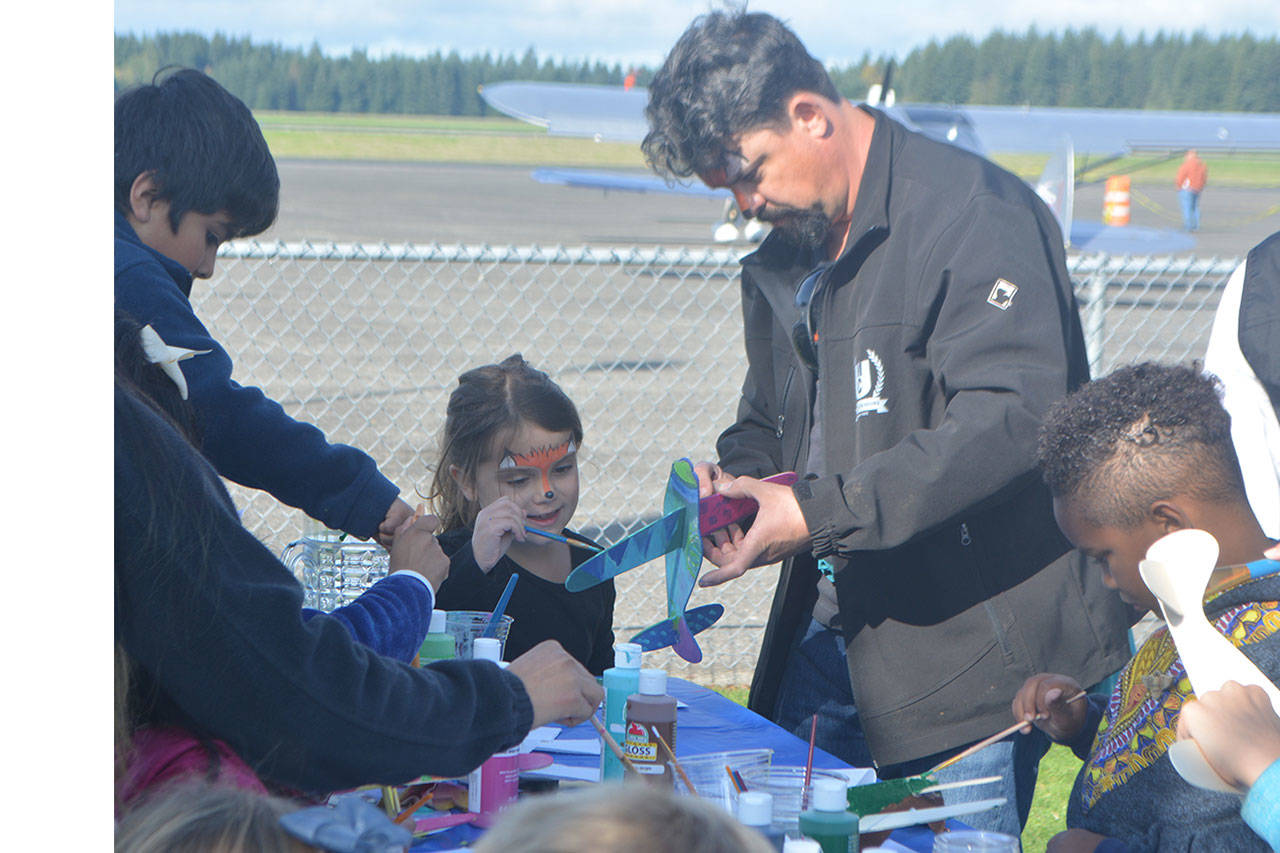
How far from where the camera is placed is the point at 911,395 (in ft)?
7.06

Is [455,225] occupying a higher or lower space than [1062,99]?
lower

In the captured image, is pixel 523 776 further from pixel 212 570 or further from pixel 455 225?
pixel 455 225

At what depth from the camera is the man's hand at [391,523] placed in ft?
7.79

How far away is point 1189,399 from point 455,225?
88.6ft

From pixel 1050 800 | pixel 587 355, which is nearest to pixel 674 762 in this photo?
pixel 1050 800

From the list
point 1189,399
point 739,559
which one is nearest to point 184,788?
point 739,559

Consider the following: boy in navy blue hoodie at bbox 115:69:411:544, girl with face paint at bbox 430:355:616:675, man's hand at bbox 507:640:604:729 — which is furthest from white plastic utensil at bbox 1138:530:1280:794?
boy in navy blue hoodie at bbox 115:69:411:544

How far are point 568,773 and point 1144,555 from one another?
96 centimetres

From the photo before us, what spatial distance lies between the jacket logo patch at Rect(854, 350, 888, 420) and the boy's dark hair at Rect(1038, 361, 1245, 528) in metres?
0.30

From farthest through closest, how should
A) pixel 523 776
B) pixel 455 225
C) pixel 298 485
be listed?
pixel 455 225 < pixel 298 485 < pixel 523 776

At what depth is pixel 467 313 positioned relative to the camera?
1273cm

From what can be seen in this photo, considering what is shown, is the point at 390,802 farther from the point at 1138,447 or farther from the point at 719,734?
the point at 1138,447

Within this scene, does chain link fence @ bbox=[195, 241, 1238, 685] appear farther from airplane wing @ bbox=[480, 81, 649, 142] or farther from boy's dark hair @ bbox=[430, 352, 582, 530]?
airplane wing @ bbox=[480, 81, 649, 142]

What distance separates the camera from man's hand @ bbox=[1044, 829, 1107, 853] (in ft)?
5.73
